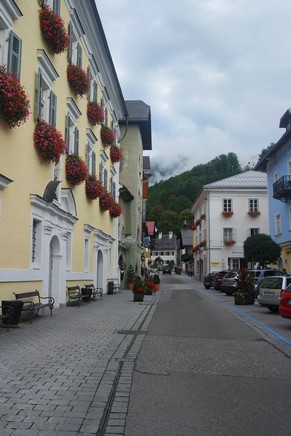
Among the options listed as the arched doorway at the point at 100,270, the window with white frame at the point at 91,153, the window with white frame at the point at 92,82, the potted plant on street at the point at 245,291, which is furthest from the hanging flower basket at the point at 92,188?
the potted plant on street at the point at 245,291

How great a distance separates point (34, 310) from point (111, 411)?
8.06 metres

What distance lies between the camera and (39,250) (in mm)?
14594

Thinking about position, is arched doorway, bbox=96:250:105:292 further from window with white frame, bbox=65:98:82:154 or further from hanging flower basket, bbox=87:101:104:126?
window with white frame, bbox=65:98:82:154

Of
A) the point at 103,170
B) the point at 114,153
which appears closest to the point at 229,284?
the point at 103,170

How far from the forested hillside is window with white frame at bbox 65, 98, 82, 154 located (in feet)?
208

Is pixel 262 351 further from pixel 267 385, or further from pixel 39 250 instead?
pixel 39 250

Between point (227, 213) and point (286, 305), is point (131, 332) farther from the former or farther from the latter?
point (227, 213)

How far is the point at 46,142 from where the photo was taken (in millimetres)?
13820

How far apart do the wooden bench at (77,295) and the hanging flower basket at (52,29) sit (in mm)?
8887

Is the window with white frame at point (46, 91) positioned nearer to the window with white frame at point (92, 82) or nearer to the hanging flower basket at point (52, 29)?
the hanging flower basket at point (52, 29)

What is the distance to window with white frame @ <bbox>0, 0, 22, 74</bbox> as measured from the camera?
1141 centimetres

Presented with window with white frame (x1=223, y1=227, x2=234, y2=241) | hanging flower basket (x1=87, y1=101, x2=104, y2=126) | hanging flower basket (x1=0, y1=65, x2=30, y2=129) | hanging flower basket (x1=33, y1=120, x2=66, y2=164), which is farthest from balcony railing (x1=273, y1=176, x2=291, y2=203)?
hanging flower basket (x1=0, y1=65, x2=30, y2=129)

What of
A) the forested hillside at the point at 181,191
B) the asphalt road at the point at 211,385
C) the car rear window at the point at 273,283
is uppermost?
the forested hillside at the point at 181,191

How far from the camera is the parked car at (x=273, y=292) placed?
17.4 metres
